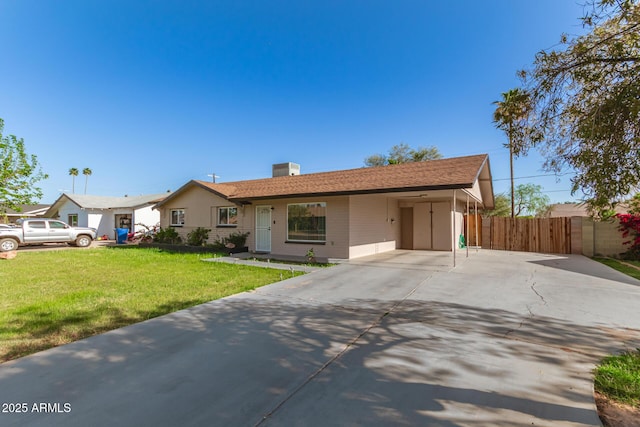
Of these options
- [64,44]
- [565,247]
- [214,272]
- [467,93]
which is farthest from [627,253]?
[64,44]

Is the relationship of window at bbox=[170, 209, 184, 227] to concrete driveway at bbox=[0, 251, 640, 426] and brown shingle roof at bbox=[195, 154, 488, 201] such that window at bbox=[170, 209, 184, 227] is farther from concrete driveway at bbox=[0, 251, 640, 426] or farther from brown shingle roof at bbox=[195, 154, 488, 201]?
concrete driveway at bbox=[0, 251, 640, 426]

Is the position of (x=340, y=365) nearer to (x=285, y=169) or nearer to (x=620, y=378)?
(x=620, y=378)

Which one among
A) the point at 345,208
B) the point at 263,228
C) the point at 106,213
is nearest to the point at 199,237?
the point at 263,228

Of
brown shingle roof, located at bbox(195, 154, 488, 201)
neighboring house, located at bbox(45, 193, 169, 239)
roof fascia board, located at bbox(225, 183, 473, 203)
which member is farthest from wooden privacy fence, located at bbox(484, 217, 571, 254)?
neighboring house, located at bbox(45, 193, 169, 239)

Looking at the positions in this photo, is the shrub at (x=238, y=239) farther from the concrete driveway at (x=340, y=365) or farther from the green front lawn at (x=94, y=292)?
the concrete driveway at (x=340, y=365)

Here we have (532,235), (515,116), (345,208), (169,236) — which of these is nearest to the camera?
(515,116)

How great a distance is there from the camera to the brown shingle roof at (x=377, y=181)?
976 cm

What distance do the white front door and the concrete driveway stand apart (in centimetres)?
832

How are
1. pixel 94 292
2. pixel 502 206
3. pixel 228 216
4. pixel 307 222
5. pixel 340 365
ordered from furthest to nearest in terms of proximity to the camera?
pixel 502 206 → pixel 228 216 → pixel 307 222 → pixel 94 292 → pixel 340 365

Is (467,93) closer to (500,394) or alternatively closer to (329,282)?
(329,282)

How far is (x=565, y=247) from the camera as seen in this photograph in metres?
13.6

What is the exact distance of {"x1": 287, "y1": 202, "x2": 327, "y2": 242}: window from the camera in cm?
1252

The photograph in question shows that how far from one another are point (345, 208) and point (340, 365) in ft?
28.8

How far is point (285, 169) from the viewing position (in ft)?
63.7
